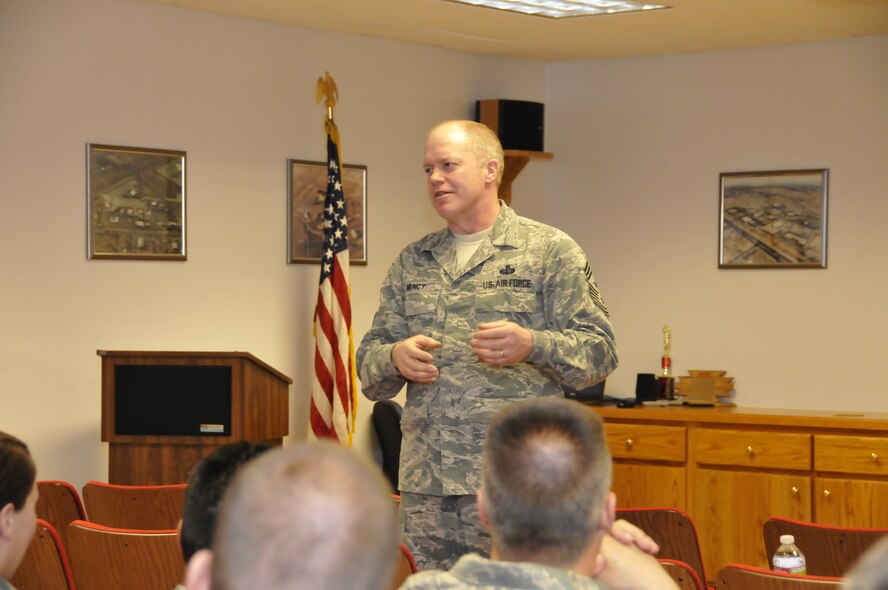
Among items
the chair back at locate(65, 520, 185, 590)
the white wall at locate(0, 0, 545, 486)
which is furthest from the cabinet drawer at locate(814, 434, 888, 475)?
the chair back at locate(65, 520, 185, 590)

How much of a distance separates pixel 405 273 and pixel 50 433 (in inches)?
123

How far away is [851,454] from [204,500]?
4.96 metres

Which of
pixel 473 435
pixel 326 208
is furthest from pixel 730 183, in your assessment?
pixel 473 435

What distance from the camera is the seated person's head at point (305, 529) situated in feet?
3.57

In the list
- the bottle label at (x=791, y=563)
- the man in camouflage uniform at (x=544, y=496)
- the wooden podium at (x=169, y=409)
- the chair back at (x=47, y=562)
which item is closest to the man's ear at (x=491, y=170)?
the bottle label at (x=791, y=563)

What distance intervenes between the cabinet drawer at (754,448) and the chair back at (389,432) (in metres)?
1.67

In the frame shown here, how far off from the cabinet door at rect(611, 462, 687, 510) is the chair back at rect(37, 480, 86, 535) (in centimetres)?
354

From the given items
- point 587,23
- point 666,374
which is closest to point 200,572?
point 587,23

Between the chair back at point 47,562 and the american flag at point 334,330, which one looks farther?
the american flag at point 334,330

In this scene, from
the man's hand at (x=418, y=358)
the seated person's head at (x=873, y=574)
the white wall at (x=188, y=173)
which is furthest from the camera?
the white wall at (x=188, y=173)

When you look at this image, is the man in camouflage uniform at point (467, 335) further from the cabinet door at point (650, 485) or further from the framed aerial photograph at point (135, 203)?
the cabinet door at point (650, 485)

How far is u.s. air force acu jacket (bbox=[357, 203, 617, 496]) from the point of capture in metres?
3.04

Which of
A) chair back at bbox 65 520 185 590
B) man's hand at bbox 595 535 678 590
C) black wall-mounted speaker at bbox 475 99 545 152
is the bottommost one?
chair back at bbox 65 520 185 590

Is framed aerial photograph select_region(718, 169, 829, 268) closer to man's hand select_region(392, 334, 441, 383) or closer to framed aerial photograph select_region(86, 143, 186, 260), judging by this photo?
framed aerial photograph select_region(86, 143, 186, 260)
